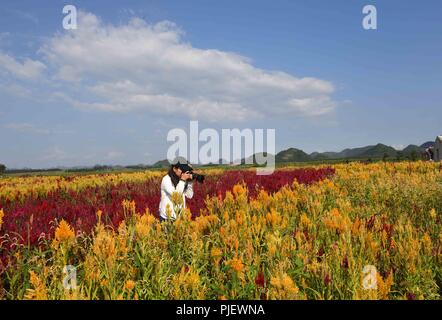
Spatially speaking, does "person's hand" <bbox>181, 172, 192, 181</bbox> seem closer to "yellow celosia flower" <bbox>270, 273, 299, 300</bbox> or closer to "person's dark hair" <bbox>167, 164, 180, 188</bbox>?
"person's dark hair" <bbox>167, 164, 180, 188</bbox>

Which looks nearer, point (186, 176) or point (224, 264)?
point (224, 264)

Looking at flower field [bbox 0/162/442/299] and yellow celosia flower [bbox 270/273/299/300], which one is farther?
flower field [bbox 0/162/442/299]

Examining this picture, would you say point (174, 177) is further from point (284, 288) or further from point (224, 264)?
point (284, 288)

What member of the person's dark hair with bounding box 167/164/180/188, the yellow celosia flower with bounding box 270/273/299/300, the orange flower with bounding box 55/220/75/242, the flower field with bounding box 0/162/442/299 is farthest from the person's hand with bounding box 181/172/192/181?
the yellow celosia flower with bounding box 270/273/299/300

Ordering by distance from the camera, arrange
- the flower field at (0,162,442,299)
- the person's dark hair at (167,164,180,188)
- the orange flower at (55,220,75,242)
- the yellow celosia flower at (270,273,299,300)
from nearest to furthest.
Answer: the yellow celosia flower at (270,273,299,300), the flower field at (0,162,442,299), the orange flower at (55,220,75,242), the person's dark hair at (167,164,180,188)

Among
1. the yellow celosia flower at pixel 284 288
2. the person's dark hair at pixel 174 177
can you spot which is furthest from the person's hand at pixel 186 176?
the yellow celosia flower at pixel 284 288

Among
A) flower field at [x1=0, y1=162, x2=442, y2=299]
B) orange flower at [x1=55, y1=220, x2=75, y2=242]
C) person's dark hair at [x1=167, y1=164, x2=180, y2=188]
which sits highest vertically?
person's dark hair at [x1=167, y1=164, x2=180, y2=188]

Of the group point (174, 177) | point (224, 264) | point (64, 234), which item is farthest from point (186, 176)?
point (64, 234)

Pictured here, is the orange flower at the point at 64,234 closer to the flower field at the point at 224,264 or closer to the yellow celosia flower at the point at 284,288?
the flower field at the point at 224,264

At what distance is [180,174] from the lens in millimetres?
5895

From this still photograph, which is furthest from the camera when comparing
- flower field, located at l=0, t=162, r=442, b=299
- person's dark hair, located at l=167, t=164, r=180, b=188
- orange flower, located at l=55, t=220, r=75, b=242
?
person's dark hair, located at l=167, t=164, r=180, b=188

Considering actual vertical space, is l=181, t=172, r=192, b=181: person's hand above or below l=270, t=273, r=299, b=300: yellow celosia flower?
above
